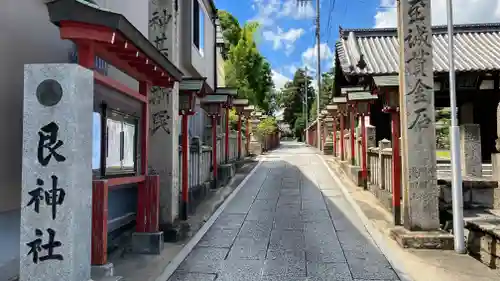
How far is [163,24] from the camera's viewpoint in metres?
8.61

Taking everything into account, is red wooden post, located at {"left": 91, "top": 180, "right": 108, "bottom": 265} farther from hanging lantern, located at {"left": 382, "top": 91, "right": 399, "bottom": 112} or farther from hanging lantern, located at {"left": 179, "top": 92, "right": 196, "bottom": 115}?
hanging lantern, located at {"left": 382, "top": 91, "right": 399, "bottom": 112}

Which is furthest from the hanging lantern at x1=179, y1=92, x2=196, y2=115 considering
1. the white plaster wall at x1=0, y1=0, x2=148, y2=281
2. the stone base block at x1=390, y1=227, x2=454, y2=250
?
the stone base block at x1=390, y1=227, x2=454, y2=250

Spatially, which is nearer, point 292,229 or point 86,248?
point 86,248

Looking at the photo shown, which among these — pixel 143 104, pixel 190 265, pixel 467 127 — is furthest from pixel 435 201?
pixel 143 104

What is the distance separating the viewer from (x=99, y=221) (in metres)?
5.30

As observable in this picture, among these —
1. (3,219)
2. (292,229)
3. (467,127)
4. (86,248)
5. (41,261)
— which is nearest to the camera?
(41,261)

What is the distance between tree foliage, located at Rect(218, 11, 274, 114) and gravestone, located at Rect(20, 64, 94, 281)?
98.1 ft

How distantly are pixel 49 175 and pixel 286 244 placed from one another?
497 centimetres

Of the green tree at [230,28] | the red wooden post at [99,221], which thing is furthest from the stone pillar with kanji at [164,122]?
the green tree at [230,28]

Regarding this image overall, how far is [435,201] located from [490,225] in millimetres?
1034

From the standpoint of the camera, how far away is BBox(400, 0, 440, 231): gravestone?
805cm

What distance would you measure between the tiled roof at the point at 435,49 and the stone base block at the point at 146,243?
479 inches

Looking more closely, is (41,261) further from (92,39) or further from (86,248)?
(92,39)

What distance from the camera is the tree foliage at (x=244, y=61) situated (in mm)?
36656
